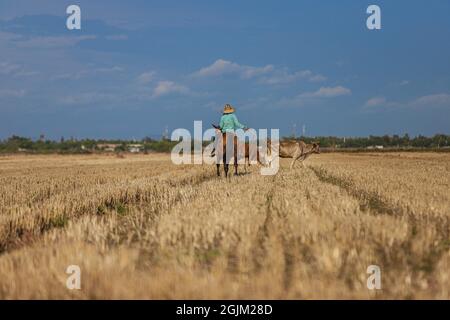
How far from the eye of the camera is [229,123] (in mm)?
16797

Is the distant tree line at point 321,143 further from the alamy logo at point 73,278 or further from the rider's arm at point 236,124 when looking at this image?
the alamy logo at point 73,278

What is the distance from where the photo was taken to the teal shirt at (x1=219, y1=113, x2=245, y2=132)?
16797 mm

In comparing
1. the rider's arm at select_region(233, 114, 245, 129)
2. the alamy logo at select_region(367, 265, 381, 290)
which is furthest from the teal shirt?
the alamy logo at select_region(367, 265, 381, 290)

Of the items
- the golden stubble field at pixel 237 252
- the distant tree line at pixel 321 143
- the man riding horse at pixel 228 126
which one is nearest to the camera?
the golden stubble field at pixel 237 252

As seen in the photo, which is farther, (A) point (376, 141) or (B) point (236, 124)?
(A) point (376, 141)

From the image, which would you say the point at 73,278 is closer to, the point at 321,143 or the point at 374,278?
the point at 374,278

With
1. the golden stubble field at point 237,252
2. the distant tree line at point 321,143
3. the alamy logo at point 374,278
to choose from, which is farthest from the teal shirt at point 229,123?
the distant tree line at point 321,143

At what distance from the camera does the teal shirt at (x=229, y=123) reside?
55.1ft

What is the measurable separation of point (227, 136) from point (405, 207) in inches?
343

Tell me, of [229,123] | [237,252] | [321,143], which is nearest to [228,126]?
[229,123]
